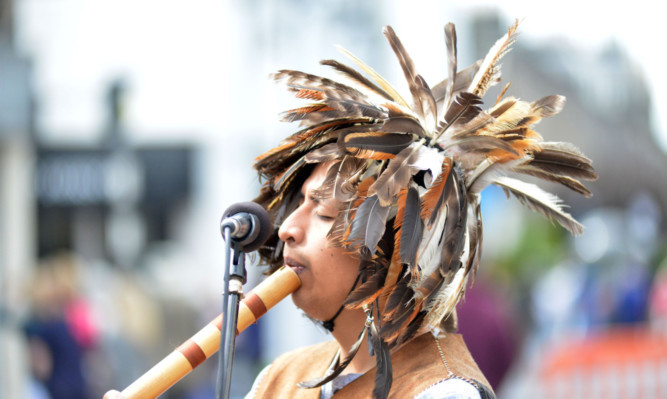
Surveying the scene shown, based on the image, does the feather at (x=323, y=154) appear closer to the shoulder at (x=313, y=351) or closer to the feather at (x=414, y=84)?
the feather at (x=414, y=84)

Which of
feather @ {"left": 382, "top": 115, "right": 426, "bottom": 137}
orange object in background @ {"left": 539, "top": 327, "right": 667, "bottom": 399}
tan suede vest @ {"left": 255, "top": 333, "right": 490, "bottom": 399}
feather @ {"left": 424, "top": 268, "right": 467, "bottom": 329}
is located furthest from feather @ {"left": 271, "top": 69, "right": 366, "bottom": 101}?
orange object in background @ {"left": 539, "top": 327, "right": 667, "bottom": 399}

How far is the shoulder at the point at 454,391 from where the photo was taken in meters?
1.90

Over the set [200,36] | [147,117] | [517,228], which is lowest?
→ [517,228]

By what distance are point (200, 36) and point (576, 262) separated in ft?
23.5

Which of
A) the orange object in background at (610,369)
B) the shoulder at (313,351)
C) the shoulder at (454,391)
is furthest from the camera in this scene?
the orange object in background at (610,369)

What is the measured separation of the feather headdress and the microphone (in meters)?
0.15

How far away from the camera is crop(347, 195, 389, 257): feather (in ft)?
6.31

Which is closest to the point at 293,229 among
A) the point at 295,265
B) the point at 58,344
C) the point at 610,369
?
the point at 295,265

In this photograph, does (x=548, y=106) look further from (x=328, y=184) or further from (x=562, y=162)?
(x=328, y=184)

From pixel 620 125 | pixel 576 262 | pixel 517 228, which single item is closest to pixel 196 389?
pixel 576 262

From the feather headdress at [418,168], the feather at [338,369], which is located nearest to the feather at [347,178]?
the feather headdress at [418,168]

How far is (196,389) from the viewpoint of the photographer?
7344 mm

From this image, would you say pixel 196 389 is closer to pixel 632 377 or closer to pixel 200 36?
pixel 632 377

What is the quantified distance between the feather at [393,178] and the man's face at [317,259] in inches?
7.3
